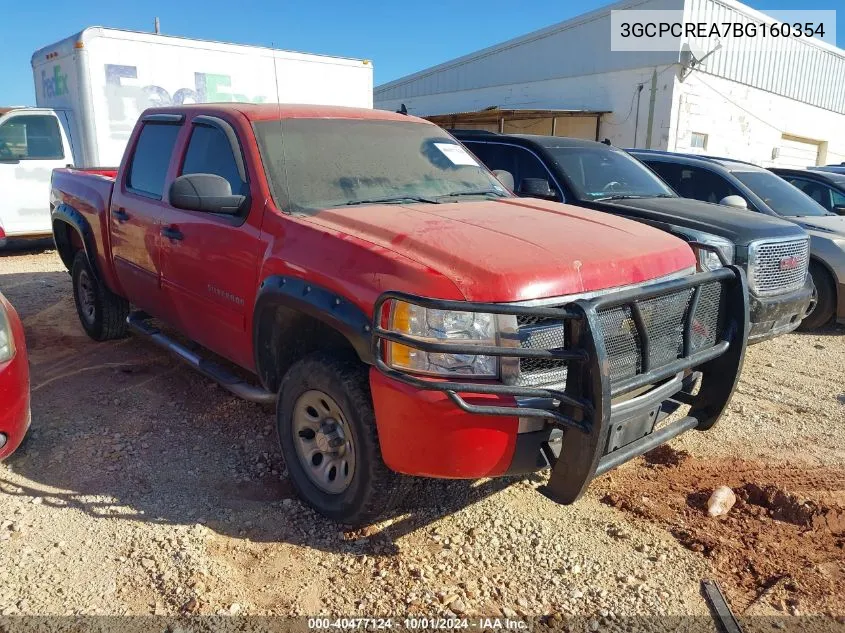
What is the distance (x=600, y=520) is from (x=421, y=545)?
894 mm

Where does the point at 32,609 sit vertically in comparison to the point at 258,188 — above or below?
below

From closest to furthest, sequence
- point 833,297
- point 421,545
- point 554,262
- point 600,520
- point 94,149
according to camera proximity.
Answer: point 554,262, point 421,545, point 600,520, point 833,297, point 94,149

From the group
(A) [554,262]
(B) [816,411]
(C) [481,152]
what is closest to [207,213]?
(A) [554,262]

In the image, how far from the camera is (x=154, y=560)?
2732mm

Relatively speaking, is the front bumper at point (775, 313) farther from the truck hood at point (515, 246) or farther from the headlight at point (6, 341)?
the headlight at point (6, 341)

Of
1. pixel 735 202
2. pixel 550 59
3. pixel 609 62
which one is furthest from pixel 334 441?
pixel 550 59

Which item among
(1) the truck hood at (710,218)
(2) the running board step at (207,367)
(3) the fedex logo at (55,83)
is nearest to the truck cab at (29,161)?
(3) the fedex logo at (55,83)

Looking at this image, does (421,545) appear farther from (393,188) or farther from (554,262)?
(393,188)

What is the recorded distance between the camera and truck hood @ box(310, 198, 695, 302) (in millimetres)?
2430

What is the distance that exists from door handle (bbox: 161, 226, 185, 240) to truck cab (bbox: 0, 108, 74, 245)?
6917 mm

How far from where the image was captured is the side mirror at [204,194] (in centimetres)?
321

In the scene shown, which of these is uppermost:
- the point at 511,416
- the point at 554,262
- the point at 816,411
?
the point at 554,262

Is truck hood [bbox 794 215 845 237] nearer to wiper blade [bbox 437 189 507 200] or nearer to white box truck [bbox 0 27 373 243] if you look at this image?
wiper blade [bbox 437 189 507 200]

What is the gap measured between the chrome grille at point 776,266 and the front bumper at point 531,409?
289cm
